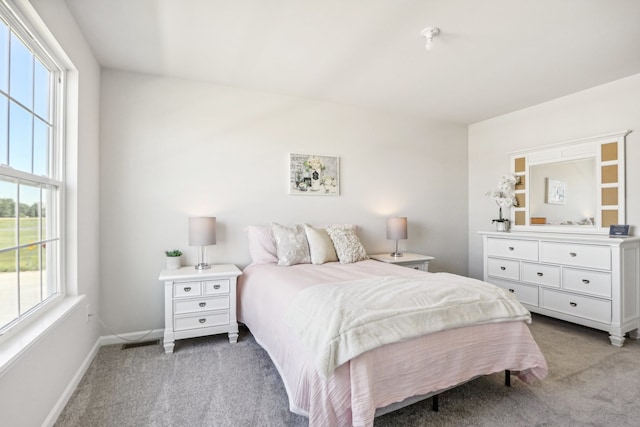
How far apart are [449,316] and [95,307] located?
2813mm

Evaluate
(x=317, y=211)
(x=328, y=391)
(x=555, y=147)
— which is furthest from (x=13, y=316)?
(x=555, y=147)

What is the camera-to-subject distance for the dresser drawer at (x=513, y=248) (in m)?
3.36

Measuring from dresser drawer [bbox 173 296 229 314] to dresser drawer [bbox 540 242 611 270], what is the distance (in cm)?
333

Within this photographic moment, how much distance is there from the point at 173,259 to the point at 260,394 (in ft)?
4.91

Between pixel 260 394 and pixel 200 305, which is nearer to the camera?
pixel 260 394

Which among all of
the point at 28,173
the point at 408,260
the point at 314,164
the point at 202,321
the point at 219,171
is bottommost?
the point at 202,321

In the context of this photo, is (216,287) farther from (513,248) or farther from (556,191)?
(556,191)

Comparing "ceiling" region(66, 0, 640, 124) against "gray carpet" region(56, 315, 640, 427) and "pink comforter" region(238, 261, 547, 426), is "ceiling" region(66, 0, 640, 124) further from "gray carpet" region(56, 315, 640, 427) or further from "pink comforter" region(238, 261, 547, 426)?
"gray carpet" region(56, 315, 640, 427)

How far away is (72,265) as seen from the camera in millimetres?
2135

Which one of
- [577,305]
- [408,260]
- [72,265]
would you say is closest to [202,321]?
[72,265]

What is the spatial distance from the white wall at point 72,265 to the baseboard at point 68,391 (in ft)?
0.05

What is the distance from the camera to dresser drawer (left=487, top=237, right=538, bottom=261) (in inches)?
132

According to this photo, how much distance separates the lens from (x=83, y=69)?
2291mm

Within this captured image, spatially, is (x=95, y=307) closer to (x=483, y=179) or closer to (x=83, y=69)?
(x=83, y=69)
